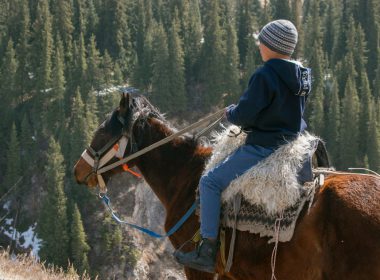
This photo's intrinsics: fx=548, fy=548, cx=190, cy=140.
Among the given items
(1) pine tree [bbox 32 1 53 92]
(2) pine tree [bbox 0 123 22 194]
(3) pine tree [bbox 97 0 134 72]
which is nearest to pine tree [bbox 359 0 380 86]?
(3) pine tree [bbox 97 0 134 72]

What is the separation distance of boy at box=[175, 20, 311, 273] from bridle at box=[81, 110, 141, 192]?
1608 mm

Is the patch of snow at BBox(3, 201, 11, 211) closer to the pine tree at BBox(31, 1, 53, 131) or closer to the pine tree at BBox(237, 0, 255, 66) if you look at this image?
the pine tree at BBox(31, 1, 53, 131)

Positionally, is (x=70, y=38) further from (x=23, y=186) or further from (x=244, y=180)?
(x=244, y=180)

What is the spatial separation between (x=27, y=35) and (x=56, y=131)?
22.3 metres

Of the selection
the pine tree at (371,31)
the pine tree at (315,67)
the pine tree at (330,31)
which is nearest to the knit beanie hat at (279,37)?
the pine tree at (315,67)

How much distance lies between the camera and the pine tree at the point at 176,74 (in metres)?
77.4

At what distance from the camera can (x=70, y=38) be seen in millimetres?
89875

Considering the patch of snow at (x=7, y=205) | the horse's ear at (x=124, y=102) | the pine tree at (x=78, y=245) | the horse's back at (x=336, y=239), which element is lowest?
the patch of snow at (x=7, y=205)

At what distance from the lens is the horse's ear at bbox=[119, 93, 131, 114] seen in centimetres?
718

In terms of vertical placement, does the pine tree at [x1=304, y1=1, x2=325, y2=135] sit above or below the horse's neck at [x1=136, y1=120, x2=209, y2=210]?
below

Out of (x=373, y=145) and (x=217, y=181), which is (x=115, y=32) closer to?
(x=373, y=145)

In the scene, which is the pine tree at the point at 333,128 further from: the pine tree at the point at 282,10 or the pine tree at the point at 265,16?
the pine tree at the point at 265,16

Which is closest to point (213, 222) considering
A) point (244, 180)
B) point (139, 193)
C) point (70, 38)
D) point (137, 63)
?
point (244, 180)

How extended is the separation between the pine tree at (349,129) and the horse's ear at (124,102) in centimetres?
6298
